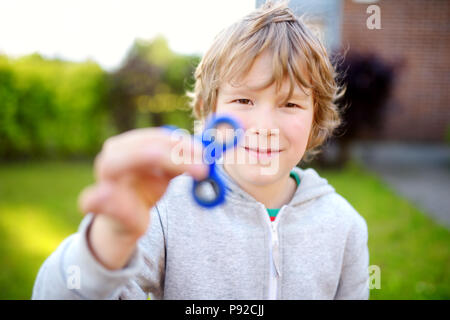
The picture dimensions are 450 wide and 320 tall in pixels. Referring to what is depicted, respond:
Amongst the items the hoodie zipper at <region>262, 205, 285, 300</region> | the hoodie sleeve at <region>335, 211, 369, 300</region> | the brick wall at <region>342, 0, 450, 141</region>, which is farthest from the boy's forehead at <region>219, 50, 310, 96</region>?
the brick wall at <region>342, 0, 450, 141</region>

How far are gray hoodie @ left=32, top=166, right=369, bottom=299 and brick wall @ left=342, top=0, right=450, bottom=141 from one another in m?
7.28

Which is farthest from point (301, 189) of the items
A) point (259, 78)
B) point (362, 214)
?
point (362, 214)

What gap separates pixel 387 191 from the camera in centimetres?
539

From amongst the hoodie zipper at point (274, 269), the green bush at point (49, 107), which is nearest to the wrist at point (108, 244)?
the hoodie zipper at point (274, 269)

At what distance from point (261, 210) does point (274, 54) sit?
1.98ft

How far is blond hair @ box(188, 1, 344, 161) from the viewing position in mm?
1411

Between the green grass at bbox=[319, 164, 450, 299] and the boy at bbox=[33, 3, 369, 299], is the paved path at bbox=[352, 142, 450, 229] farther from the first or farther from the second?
the boy at bbox=[33, 3, 369, 299]

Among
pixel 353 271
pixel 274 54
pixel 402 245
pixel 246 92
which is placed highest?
pixel 274 54

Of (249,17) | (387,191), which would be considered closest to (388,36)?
(387,191)

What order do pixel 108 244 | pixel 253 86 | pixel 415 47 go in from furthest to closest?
1. pixel 415 47
2. pixel 253 86
3. pixel 108 244

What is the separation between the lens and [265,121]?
138 cm

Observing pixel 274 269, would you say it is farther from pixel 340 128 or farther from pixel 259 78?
pixel 340 128

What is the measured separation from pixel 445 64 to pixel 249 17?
8.54m

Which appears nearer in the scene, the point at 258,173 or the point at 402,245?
the point at 258,173
